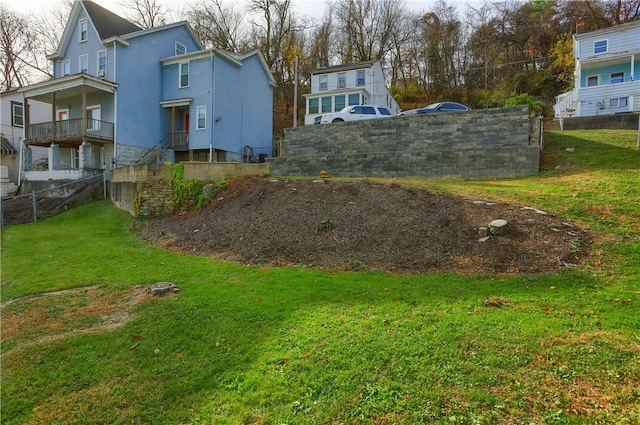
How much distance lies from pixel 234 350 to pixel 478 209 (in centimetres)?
641

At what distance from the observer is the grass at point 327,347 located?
115 inches

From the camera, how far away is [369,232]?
790 cm

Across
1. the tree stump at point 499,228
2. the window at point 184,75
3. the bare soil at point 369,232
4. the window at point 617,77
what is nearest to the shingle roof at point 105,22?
the window at point 184,75

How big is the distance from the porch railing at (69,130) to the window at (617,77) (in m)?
31.1

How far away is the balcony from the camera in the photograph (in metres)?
19.5

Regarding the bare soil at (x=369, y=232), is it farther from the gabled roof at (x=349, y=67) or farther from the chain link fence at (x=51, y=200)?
the gabled roof at (x=349, y=67)

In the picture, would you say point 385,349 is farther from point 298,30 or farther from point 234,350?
point 298,30

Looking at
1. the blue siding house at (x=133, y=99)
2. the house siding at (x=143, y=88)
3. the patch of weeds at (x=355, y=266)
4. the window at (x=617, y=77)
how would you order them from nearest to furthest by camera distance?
1. the patch of weeds at (x=355, y=266)
2. the blue siding house at (x=133, y=99)
3. the house siding at (x=143, y=88)
4. the window at (x=617, y=77)

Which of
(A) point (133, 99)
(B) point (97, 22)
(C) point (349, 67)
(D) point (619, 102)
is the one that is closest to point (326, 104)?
(C) point (349, 67)

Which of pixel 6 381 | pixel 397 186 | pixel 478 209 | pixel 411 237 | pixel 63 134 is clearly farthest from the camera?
pixel 63 134

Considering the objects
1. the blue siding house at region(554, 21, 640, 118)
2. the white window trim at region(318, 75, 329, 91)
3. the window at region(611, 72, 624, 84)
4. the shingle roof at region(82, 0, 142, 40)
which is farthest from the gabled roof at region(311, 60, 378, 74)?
the window at region(611, 72, 624, 84)

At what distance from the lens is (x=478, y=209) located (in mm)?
8164

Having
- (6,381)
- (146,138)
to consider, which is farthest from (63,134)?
(6,381)

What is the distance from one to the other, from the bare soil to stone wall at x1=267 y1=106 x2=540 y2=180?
5224mm
